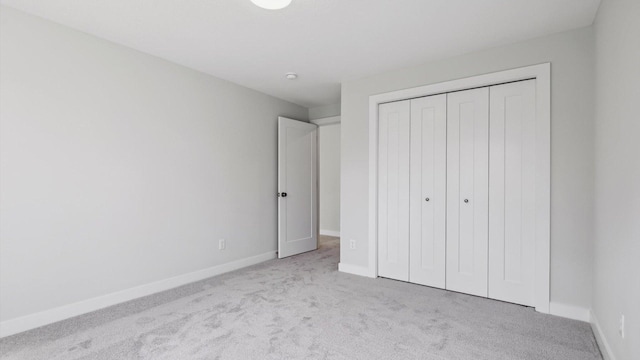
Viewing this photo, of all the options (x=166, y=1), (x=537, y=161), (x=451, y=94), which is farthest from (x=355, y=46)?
(x=537, y=161)

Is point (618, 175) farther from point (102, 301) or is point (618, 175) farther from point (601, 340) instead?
point (102, 301)

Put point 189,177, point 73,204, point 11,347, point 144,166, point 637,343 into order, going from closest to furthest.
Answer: point 637,343, point 11,347, point 73,204, point 144,166, point 189,177

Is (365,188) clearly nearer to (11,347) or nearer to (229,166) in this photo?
(229,166)

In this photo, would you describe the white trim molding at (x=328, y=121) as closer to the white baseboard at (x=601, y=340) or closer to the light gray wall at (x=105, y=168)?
the light gray wall at (x=105, y=168)

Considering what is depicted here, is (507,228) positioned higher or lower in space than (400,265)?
higher

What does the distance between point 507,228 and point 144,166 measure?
11.4 feet

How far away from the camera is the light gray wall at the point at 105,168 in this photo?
232cm

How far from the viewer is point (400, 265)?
3.55 metres

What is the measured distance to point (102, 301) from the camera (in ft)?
9.07

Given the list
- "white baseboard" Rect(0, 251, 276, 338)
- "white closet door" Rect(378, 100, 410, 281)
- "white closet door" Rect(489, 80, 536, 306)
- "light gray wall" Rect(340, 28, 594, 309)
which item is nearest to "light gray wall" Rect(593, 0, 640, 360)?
"light gray wall" Rect(340, 28, 594, 309)

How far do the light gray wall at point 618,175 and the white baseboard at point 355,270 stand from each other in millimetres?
2019

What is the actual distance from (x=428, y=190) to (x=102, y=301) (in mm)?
3238

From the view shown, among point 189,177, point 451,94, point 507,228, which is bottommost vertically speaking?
point 507,228

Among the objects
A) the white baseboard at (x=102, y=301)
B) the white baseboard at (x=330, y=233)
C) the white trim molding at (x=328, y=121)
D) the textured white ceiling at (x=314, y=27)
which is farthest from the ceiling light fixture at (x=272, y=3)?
the white baseboard at (x=330, y=233)
